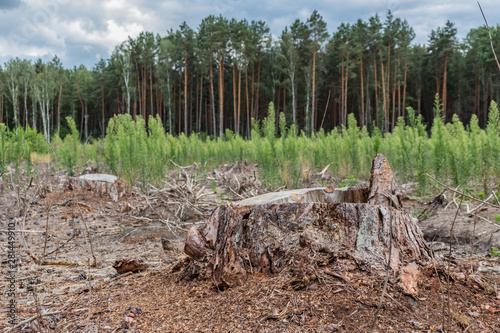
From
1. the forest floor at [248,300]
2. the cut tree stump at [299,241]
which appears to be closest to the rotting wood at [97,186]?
the forest floor at [248,300]

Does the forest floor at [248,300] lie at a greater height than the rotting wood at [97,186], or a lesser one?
lesser

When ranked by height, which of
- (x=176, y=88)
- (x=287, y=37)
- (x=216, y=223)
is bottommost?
(x=216, y=223)

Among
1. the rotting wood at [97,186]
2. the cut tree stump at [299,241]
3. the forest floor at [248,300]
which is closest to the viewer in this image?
the forest floor at [248,300]

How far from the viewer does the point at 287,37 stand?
2594 cm

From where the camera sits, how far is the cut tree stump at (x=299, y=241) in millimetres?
1663

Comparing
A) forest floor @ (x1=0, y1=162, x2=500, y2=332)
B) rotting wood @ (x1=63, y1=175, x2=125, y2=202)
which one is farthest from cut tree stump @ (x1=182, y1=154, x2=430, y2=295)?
rotting wood @ (x1=63, y1=175, x2=125, y2=202)

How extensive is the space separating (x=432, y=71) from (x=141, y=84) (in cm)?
2923

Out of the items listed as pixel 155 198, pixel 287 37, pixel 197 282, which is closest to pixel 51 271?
pixel 197 282

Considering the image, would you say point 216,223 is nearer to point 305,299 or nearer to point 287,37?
point 305,299

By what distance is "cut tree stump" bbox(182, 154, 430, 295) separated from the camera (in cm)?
166

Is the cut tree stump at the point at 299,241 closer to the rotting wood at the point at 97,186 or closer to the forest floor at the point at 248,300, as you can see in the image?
the forest floor at the point at 248,300

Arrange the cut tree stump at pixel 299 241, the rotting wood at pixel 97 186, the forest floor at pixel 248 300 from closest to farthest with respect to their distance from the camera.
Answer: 1. the forest floor at pixel 248 300
2. the cut tree stump at pixel 299 241
3. the rotting wood at pixel 97 186

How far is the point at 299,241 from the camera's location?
175 centimetres

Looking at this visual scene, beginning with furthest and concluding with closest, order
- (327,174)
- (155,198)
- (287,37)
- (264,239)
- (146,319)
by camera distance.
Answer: (287,37) → (327,174) → (155,198) → (264,239) → (146,319)
